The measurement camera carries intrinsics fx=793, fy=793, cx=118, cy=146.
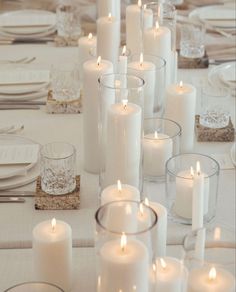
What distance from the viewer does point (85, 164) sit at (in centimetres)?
185

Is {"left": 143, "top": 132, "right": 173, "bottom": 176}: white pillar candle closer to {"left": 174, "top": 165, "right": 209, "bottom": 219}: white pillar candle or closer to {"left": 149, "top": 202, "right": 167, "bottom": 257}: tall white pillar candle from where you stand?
{"left": 174, "top": 165, "right": 209, "bottom": 219}: white pillar candle

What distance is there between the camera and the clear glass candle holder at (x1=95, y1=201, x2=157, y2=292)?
44.1 inches

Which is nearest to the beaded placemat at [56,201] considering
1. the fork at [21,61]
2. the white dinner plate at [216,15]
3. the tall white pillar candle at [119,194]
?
the tall white pillar candle at [119,194]

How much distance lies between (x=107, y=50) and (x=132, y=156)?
54 centimetres

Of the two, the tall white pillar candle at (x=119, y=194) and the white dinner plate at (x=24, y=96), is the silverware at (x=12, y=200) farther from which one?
the white dinner plate at (x=24, y=96)

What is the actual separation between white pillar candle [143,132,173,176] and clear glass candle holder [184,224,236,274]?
2.17ft

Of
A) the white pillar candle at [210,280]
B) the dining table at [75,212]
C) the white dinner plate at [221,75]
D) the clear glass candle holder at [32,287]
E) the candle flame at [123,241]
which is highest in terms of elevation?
the candle flame at [123,241]

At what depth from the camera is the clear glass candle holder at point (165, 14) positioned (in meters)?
2.16

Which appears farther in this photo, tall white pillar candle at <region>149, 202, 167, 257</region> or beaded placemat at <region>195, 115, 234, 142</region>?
beaded placemat at <region>195, 115, 234, 142</region>

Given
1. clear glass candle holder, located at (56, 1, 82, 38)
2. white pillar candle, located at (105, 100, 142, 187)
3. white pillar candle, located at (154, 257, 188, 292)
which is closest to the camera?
white pillar candle, located at (154, 257, 188, 292)

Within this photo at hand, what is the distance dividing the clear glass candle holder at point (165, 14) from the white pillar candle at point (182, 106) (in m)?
0.28

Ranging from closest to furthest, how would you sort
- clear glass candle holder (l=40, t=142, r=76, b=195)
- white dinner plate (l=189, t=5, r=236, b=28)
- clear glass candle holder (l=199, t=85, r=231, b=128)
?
clear glass candle holder (l=40, t=142, r=76, b=195)
clear glass candle holder (l=199, t=85, r=231, b=128)
white dinner plate (l=189, t=5, r=236, b=28)

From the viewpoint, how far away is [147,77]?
75.8 inches

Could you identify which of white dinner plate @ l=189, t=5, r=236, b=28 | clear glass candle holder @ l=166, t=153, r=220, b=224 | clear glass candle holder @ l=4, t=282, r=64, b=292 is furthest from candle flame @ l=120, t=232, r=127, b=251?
white dinner plate @ l=189, t=5, r=236, b=28
